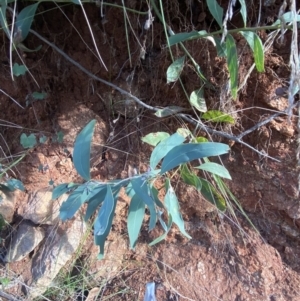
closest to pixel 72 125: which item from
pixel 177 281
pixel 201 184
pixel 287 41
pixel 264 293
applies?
pixel 201 184

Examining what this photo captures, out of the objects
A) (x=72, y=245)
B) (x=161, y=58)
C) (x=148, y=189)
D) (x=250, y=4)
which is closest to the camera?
(x=148, y=189)

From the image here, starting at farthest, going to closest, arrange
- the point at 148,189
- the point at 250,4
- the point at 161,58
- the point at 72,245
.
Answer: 1. the point at 72,245
2. the point at 161,58
3. the point at 250,4
4. the point at 148,189

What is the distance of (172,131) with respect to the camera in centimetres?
117

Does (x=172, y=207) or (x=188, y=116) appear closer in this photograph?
(x=172, y=207)

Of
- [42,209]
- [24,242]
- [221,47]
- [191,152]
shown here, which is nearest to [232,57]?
[221,47]

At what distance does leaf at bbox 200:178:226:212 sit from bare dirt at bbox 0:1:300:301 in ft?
0.34

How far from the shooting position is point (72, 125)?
48.4 inches

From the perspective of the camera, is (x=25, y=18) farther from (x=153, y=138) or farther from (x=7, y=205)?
(x=7, y=205)

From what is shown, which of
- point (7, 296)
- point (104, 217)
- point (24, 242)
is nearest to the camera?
point (104, 217)

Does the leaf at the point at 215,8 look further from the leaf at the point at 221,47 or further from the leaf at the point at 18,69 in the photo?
the leaf at the point at 18,69

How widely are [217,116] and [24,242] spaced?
2.63 ft

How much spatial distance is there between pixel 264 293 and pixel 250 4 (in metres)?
0.90

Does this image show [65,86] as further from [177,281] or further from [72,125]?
[177,281]

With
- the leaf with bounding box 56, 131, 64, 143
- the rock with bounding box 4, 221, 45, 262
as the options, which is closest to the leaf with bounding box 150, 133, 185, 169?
the leaf with bounding box 56, 131, 64, 143
